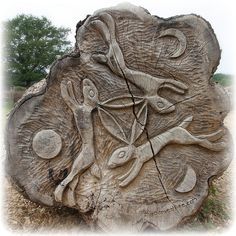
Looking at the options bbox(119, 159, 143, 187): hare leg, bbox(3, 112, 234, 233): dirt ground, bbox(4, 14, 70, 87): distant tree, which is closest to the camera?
bbox(119, 159, 143, 187): hare leg

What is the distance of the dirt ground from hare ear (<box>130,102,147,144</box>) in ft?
2.48

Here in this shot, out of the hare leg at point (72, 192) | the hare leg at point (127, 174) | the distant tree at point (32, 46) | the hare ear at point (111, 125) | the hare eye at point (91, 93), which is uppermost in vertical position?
the hare eye at point (91, 93)

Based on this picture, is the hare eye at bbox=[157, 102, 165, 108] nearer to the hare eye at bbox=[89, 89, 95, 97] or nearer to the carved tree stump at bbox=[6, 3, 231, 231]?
the carved tree stump at bbox=[6, 3, 231, 231]

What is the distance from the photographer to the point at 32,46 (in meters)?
15.9

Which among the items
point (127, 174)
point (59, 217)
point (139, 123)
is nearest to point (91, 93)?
point (139, 123)

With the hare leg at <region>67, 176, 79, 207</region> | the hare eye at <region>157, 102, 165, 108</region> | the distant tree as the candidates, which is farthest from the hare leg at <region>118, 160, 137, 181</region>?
the distant tree

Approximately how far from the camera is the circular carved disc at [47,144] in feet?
9.45

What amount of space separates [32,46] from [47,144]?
→ 44.8 ft

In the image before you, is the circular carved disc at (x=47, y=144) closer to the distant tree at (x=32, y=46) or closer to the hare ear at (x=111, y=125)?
the hare ear at (x=111, y=125)

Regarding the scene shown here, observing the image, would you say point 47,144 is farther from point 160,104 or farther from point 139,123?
point 160,104

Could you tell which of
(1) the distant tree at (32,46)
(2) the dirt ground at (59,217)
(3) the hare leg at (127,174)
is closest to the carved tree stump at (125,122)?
(3) the hare leg at (127,174)

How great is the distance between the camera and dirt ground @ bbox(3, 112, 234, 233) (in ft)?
10.0

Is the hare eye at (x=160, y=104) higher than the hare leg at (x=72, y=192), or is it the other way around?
the hare eye at (x=160, y=104)

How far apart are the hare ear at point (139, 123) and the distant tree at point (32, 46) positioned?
12.6 m
